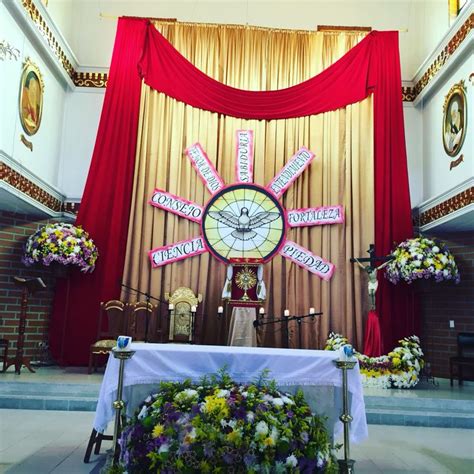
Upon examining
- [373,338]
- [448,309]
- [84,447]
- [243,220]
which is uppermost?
[243,220]

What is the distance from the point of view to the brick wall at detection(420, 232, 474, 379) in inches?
317

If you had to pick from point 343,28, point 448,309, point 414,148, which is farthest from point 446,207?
point 343,28

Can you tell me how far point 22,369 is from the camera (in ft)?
24.0

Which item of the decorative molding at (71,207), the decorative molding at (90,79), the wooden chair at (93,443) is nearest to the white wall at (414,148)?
the decorative molding at (90,79)

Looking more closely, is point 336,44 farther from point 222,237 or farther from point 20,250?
point 20,250

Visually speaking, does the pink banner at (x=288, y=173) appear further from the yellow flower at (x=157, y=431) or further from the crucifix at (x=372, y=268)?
the yellow flower at (x=157, y=431)

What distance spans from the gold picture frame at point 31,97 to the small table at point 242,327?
406 cm

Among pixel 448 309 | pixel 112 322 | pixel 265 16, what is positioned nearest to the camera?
pixel 112 322

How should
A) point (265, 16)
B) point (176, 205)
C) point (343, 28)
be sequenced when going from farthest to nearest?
point (265, 16), point (343, 28), point (176, 205)

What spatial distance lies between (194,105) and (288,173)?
2.01 metres

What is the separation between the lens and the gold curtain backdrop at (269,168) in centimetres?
841

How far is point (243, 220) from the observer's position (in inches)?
344

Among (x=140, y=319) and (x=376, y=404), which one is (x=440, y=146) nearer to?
(x=376, y=404)

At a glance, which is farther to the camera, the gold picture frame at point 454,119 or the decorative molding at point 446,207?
the gold picture frame at point 454,119
